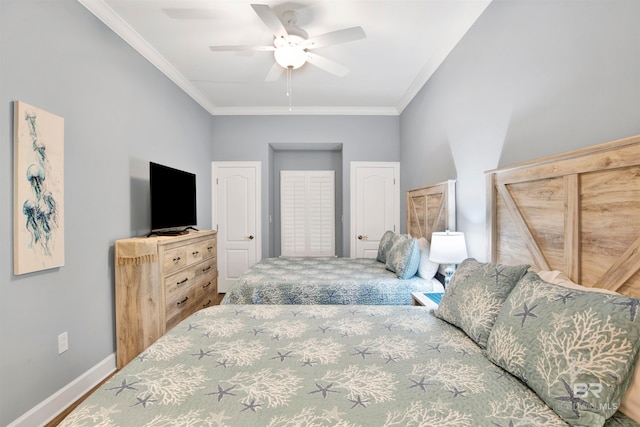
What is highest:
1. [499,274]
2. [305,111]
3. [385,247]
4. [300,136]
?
[305,111]

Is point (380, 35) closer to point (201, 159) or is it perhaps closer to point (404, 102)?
point (404, 102)

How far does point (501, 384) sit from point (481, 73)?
206 cm

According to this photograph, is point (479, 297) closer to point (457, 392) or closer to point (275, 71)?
point (457, 392)

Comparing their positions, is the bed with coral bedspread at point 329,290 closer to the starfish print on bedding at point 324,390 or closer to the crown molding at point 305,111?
the starfish print on bedding at point 324,390

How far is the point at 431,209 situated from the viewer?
2.99 meters

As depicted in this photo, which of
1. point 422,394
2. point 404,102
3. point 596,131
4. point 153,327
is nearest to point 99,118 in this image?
point 153,327

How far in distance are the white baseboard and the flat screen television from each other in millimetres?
1125

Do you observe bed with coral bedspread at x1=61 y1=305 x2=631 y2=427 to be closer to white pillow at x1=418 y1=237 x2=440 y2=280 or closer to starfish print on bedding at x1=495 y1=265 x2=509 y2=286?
starfish print on bedding at x1=495 y1=265 x2=509 y2=286

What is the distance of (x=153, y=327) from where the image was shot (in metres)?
2.37

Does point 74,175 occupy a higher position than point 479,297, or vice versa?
point 74,175

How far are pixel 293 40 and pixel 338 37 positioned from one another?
1.32 ft

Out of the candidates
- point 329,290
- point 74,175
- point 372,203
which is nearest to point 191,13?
point 74,175

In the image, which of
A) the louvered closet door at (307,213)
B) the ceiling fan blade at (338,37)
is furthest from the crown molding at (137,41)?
the louvered closet door at (307,213)

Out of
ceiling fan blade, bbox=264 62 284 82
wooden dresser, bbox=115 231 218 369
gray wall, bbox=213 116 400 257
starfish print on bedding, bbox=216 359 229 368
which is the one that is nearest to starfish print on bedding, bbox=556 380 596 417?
starfish print on bedding, bbox=216 359 229 368
